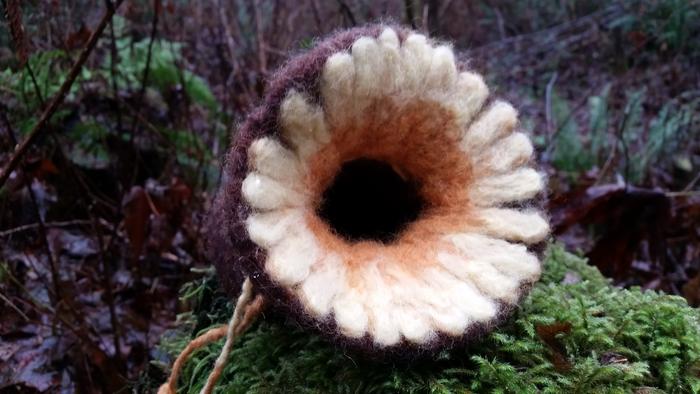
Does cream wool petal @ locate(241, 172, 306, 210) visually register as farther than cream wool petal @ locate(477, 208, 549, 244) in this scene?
No

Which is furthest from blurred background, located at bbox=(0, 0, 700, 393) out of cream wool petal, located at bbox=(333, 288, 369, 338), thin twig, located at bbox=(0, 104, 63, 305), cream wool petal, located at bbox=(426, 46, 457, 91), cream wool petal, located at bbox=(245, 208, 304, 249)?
cream wool petal, located at bbox=(333, 288, 369, 338)

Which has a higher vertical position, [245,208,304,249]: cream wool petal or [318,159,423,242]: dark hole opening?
[245,208,304,249]: cream wool petal

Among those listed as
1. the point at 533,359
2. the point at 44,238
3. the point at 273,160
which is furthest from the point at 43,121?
the point at 533,359

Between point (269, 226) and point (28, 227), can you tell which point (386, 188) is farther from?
point (28, 227)

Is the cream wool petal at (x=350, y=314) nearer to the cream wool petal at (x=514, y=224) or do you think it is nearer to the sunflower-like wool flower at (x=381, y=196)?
the sunflower-like wool flower at (x=381, y=196)

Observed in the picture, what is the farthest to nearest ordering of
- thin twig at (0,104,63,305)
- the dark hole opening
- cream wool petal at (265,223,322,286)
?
thin twig at (0,104,63,305), the dark hole opening, cream wool petal at (265,223,322,286)

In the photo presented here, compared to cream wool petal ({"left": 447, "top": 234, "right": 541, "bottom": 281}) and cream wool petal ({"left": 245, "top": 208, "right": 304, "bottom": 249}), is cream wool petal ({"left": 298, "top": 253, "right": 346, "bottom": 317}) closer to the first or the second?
cream wool petal ({"left": 245, "top": 208, "right": 304, "bottom": 249})
